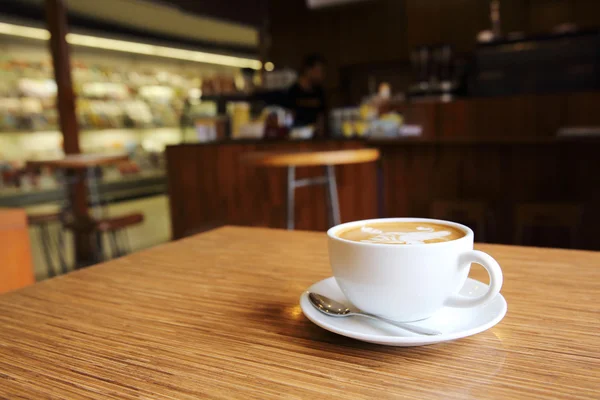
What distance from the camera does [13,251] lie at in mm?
2143

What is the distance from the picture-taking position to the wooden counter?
3.12m

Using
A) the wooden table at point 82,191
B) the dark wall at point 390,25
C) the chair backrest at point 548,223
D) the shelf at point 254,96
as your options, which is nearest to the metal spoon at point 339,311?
the chair backrest at point 548,223

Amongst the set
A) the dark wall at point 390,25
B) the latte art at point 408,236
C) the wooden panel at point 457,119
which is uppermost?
the dark wall at point 390,25

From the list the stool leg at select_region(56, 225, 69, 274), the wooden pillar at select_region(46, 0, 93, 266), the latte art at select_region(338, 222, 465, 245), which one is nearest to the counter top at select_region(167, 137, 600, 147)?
the wooden pillar at select_region(46, 0, 93, 266)

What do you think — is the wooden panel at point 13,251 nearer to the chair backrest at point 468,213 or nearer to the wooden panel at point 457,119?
the chair backrest at point 468,213

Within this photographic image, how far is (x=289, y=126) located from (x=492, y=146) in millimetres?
1759

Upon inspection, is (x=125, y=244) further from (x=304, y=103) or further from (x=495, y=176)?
(x=495, y=176)

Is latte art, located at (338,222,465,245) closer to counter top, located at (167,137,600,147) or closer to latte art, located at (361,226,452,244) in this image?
latte art, located at (361,226,452,244)

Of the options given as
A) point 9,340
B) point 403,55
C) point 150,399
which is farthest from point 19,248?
point 403,55

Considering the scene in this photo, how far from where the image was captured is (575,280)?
1.82ft

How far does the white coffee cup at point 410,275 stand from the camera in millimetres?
399

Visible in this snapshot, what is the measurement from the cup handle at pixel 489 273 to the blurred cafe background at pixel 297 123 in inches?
72.1

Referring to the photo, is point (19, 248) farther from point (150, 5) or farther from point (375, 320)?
point (150, 5)

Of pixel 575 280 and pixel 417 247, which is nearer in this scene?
pixel 417 247
